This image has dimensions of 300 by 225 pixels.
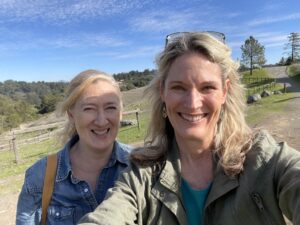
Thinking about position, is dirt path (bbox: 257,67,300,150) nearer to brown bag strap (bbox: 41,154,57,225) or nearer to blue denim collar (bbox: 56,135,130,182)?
blue denim collar (bbox: 56,135,130,182)

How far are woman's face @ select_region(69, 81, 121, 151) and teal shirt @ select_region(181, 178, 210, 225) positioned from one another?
0.83 metres

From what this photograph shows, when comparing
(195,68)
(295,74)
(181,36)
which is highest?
(181,36)

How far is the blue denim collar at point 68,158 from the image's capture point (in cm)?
243

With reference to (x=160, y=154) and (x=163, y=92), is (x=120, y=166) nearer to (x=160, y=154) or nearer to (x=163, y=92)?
(x=160, y=154)

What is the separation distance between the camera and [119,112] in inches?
103

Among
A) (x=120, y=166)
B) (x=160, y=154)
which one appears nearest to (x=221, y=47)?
(x=160, y=154)

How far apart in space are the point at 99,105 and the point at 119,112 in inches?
6.8

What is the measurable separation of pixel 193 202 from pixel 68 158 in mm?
1073

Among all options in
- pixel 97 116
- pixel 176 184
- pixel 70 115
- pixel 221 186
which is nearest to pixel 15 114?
pixel 70 115

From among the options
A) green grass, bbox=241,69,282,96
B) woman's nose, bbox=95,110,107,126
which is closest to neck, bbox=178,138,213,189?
woman's nose, bbox=95,110,107,126

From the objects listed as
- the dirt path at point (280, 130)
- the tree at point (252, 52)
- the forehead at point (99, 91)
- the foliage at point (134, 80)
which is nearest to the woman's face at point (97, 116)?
the forehead at point (99, 91)

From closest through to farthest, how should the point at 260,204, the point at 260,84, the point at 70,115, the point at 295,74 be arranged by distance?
the point at 260,204 < the point at 70,115 < the point at 260,84 < the point at 295,74

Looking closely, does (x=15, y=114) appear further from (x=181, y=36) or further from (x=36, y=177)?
(x=181, y=36)

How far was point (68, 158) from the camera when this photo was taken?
2.54m
